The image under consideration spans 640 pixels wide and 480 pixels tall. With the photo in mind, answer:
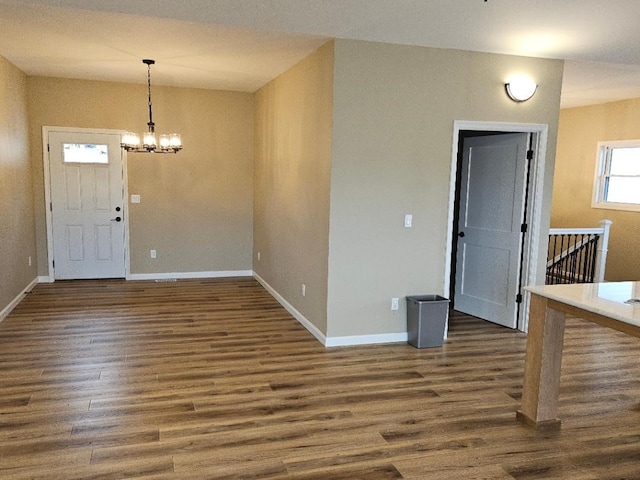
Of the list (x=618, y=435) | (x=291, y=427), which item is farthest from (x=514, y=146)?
(x=291, y=427)

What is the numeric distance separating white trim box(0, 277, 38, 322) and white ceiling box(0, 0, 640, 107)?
2617 mm

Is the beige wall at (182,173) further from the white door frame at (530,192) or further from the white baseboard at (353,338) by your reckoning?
the white door frame at (530,192)

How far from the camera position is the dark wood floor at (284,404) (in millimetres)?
2734

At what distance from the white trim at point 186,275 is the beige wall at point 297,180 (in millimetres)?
552

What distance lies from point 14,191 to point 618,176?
7992 millimetres

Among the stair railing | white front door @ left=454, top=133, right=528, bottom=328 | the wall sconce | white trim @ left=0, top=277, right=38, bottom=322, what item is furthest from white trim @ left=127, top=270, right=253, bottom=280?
the wall sconce

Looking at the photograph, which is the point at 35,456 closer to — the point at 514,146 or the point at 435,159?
the point at 435,159

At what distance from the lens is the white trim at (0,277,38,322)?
17.2ft

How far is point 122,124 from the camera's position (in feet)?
23.0

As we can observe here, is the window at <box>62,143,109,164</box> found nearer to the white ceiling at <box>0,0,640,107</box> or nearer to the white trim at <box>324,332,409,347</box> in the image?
the white ceiling at <box>0,0,640,107</box>

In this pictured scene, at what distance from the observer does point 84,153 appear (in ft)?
22.9

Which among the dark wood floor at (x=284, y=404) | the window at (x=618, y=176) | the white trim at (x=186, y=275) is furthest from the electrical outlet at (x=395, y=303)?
the window at (x=618, y=176)

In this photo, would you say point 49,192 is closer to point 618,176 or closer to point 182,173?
point 182,173

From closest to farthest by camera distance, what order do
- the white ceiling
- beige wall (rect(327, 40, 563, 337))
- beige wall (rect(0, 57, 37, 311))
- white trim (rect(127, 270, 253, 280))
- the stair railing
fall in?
1. the white ceiling
2. beige wall (rect(327, 40, 563, 337))
3. beige wall (rect(0, 57, 37, 311))
4. the stair railing
5. white trim (rect(127, 270, 253, 280))
